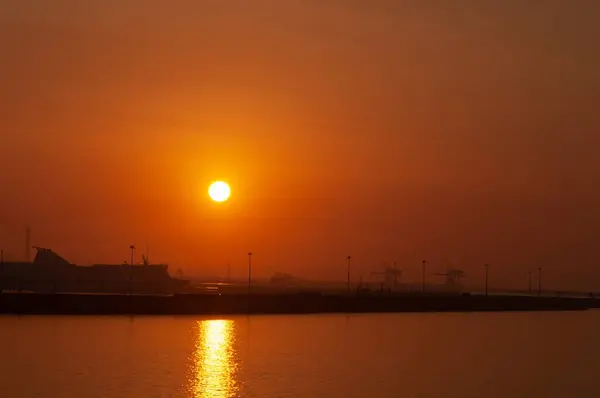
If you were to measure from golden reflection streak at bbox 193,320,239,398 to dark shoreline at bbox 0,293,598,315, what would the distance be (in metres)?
23.5

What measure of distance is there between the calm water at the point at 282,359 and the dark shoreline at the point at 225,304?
8.61 m

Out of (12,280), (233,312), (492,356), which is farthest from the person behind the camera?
(12,280)

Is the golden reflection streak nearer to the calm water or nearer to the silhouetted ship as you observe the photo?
the calm water

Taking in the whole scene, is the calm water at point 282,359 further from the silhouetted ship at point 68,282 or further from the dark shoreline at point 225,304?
the silhouetted ship at point 68,282

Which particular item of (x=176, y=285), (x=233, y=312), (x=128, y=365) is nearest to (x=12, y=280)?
(x=176, y=285)

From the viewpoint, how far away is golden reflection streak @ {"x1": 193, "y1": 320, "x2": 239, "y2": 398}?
4606 cm

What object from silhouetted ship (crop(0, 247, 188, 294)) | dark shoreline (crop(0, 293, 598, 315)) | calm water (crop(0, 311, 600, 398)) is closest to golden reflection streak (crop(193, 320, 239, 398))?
calm water (crop(0, 311, 600, 398))

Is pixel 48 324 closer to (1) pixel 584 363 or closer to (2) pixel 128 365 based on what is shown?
(2) pixel 128 365

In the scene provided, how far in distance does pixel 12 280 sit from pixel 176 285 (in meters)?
40.9

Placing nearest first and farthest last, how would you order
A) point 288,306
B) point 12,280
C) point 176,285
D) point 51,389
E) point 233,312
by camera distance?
point 51,389, point 233,312, point 288,306, point 12,280, point 176,285

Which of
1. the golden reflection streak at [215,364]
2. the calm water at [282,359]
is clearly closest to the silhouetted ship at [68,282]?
the calm water at [282,359]

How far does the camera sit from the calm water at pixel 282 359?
47656 mm

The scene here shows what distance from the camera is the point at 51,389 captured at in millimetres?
45312

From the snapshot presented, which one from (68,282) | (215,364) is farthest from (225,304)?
(68,282)
